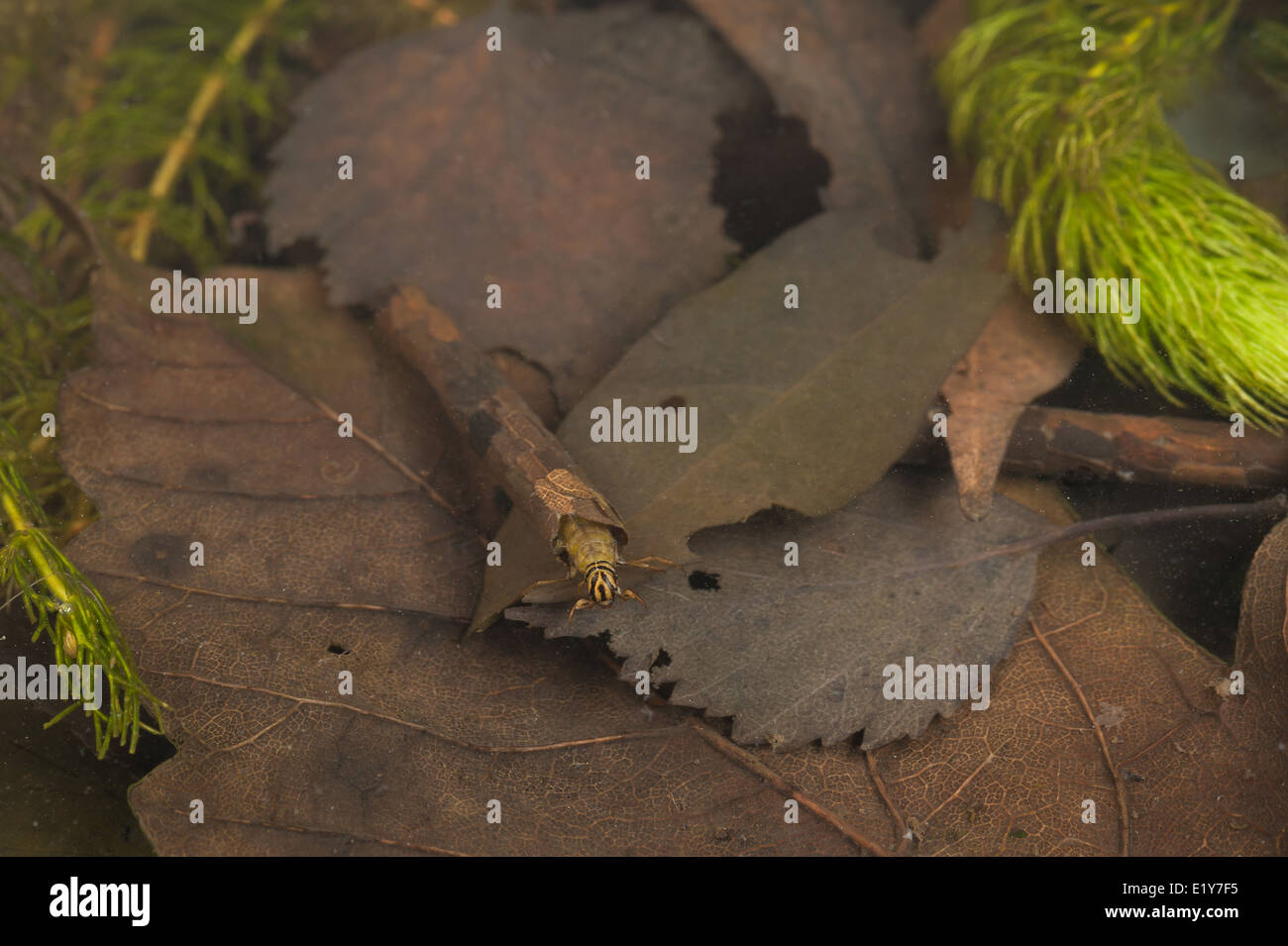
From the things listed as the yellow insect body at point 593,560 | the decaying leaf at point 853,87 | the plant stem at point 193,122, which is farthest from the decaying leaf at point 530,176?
the yellow insect body at point 593,560

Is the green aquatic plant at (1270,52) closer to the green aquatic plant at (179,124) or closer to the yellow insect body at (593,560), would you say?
the yellow insect body at (593,560)

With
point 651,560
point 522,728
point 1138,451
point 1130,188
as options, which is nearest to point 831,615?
point 651,560

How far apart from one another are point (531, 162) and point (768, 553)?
6.15 feet

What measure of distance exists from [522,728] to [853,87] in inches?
108

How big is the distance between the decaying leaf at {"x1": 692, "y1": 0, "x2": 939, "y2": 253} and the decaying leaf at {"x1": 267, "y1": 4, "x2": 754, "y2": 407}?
156 mm

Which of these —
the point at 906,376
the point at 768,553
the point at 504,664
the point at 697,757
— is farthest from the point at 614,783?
the point at 906,376

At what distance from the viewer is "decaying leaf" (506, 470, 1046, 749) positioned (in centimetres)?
234

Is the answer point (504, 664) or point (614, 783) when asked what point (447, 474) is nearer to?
point (504, 664)

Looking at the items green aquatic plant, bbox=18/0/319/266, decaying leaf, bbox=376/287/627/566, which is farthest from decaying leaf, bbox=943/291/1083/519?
green aquatic plant, bbox=18/0/319/266

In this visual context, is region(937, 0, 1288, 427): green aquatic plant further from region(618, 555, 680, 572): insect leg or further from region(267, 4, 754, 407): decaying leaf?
region(618, 555, 680, 572): insect leg

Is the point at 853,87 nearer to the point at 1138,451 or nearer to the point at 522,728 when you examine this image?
the point at 1138,451

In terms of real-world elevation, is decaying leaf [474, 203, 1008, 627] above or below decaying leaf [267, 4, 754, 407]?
below

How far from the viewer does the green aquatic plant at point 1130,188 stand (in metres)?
2.87
